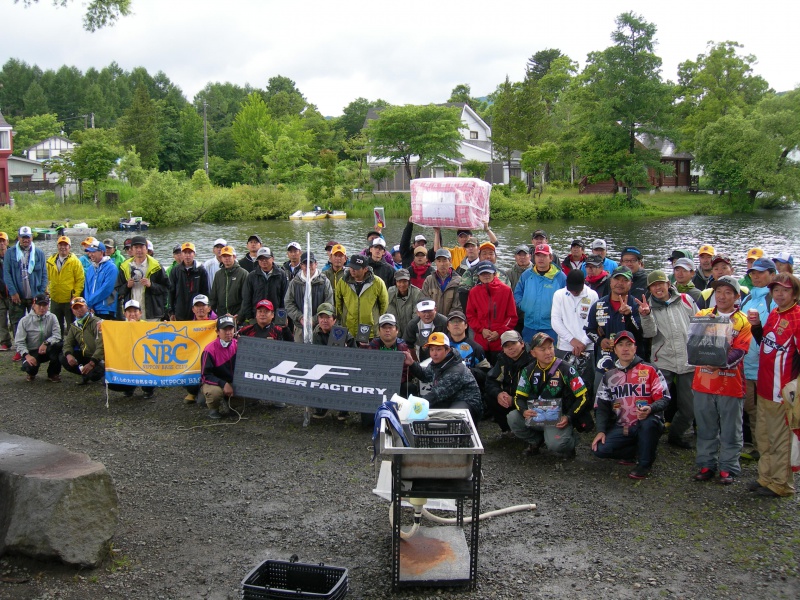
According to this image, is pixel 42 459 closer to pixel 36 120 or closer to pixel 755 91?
pixel 755 91

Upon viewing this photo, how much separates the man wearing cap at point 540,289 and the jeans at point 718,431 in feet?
7.57

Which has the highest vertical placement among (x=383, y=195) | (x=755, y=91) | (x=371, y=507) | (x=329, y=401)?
(x=755, y=91)

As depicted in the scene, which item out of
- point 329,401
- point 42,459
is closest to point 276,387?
point 329,401

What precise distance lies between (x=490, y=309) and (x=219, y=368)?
347cm

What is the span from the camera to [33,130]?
86125 mm

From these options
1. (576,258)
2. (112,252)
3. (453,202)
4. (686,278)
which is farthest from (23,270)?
(686,278)

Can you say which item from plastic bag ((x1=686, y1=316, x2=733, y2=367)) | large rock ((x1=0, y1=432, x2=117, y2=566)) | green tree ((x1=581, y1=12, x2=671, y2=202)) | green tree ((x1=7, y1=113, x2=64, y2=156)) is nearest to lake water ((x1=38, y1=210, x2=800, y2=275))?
green tree ((x1=581, y1=12, x2=671, y2=202))

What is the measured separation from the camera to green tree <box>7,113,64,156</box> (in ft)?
276

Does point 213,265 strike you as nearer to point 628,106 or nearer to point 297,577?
point 297,577

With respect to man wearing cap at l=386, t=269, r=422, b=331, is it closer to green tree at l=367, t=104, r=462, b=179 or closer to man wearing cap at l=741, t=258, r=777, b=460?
man wearing cap at l=741, t=258, r=777, b=460

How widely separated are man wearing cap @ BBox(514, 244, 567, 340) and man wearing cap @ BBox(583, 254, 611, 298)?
1.05 feet

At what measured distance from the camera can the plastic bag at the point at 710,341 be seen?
6.38m

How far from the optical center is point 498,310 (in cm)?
860

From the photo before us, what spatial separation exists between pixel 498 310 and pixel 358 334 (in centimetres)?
179
